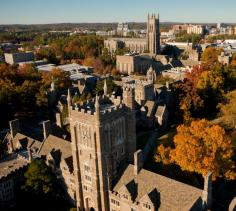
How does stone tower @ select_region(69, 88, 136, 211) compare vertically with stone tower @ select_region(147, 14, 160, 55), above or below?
below

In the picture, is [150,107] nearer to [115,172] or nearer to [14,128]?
[14,128]

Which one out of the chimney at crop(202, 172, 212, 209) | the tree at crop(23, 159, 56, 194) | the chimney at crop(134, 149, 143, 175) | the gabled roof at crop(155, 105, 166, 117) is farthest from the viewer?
the gabled roof at crop(155, 105, 166, 117)

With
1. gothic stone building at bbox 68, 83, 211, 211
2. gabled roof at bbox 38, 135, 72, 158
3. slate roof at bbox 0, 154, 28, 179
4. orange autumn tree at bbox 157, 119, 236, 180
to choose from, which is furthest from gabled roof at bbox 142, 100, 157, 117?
slate roof at bbox 0, 154, 28, 179

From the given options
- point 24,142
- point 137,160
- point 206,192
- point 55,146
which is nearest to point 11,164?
point 24,142

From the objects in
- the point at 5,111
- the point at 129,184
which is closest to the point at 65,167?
the point at 129,184

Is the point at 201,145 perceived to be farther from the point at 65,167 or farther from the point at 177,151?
the point at 65,167

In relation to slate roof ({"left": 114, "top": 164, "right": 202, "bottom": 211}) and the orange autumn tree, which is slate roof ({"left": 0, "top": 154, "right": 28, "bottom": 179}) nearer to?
Answer: slate roof ({"left": 114, "top": 164, "right": 202, "bottom": 211})

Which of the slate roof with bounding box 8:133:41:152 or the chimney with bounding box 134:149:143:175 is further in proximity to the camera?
the slate roof with bounding box 8:133:41:152
